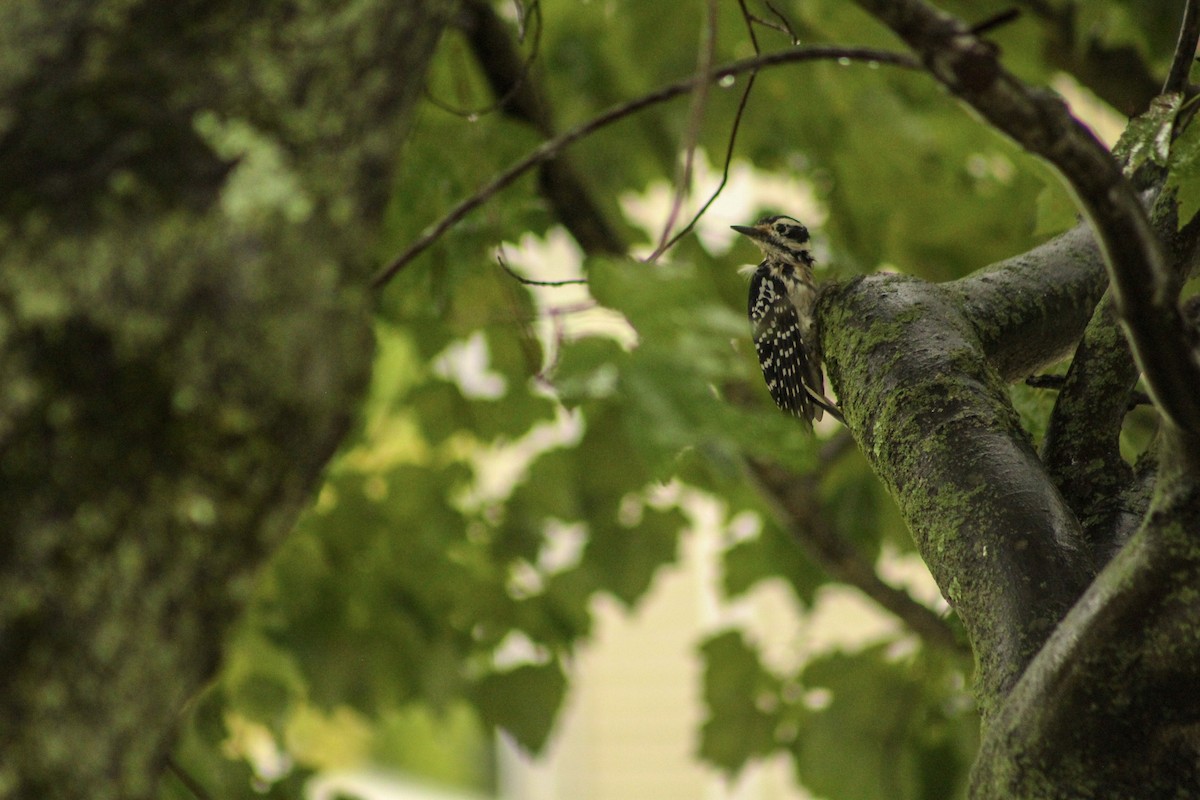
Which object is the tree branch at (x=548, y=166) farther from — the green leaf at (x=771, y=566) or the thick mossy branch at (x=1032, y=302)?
the thick mossy branch at (x=1032, y=302)

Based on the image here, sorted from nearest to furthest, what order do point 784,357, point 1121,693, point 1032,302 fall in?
1. point 1121,693
2. point 1032,302
3. point 784,357

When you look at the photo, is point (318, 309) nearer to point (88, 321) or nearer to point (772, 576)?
point (88, 321)

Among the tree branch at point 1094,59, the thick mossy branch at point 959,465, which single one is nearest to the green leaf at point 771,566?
the tree branch at point 1094,59

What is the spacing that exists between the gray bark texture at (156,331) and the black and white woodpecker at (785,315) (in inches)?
63.3

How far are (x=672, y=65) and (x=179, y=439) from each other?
3319mm

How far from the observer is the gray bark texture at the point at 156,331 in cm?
77

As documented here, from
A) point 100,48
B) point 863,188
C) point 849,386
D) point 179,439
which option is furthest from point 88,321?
point 863,188

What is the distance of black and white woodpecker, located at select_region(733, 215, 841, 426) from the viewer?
2762 millimetres

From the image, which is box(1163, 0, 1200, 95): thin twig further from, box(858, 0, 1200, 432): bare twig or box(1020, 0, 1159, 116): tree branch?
box(1020, 0, 1159, 116): tree branch

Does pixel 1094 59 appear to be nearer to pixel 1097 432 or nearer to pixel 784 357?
pixel 784 357

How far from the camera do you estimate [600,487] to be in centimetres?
402

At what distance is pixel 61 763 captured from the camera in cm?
76

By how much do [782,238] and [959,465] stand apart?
6.39 ft

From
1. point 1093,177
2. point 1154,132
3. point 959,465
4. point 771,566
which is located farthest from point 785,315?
point 1093,177
